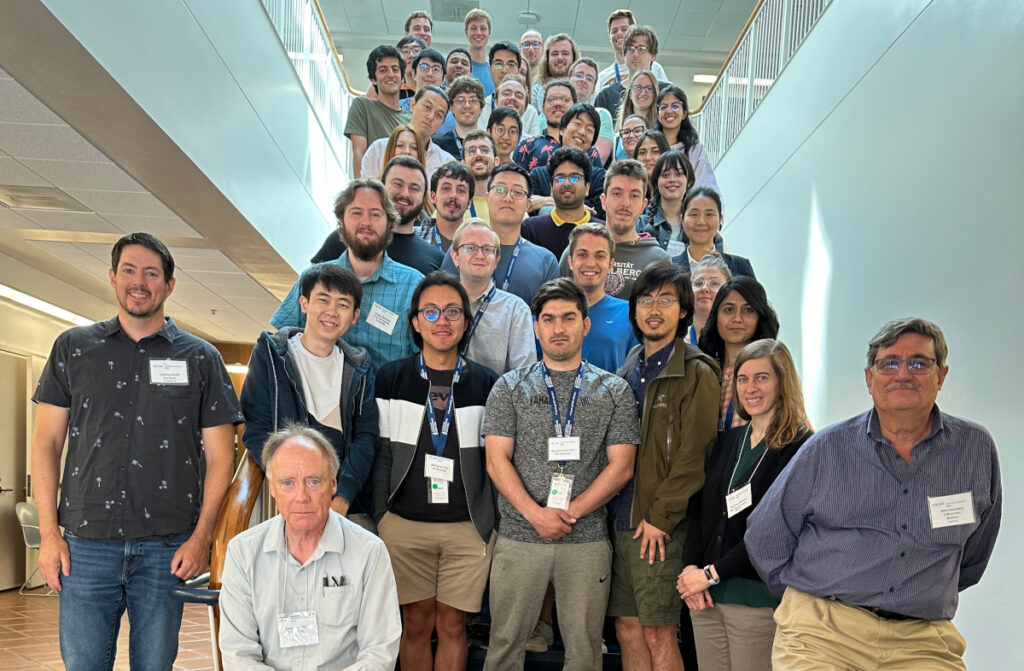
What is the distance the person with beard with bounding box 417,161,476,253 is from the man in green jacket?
5.13 feet

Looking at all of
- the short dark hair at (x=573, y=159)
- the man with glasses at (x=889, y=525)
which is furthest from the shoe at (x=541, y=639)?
the short dark hair at (x=573, y=159)

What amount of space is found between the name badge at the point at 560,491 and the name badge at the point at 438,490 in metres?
0.40

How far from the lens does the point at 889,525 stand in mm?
2465

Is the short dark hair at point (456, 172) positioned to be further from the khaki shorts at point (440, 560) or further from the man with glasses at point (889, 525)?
the man with glasses at point (889, 525)

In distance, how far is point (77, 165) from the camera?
542 cm

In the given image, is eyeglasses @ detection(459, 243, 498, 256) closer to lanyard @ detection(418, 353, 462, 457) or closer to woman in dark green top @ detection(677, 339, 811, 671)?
lanyard @ detection(418, 353, 462, 457)

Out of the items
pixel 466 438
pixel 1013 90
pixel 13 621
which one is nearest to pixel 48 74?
pixel 466 438

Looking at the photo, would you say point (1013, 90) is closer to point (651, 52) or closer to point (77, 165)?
point (651, 52)

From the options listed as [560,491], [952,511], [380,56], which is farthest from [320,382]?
[380,56]

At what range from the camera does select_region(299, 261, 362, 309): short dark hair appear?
322cm

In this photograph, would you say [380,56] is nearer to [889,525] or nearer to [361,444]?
[361,444]

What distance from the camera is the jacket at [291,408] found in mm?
3107

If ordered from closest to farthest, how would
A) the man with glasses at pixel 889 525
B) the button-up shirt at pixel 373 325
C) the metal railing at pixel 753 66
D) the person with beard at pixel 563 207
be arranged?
the man with glasses at pixel 889 525 → the button-up shirt at pixel 373 325 → the person with beard at pixel 563 207 → the metal railing at pixel 753 66

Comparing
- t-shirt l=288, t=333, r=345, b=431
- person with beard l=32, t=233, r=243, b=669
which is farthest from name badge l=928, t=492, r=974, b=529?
person with beard l=32, t=233, r=243, b=669
